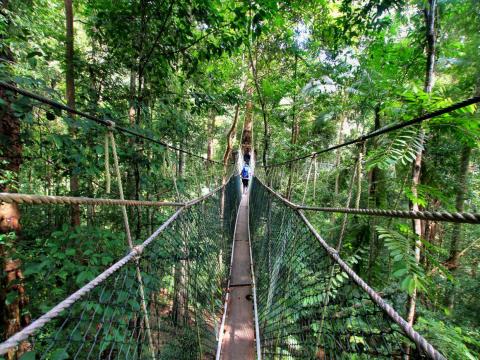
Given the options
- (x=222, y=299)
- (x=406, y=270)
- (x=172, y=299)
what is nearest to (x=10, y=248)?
(x=172, y=299)

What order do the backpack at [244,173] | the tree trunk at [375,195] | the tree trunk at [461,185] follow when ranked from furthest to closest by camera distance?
the backpack at [244,173]
the tree trunk at [461,185]
the tree trunk at [375,195]

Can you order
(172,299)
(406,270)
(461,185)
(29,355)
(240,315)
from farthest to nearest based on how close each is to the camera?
(461,185), (240,315), (172,299), (406,270), (29,355)

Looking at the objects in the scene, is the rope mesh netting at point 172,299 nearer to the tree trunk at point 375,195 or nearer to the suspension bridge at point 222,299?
the suspension bridge at point 222,299

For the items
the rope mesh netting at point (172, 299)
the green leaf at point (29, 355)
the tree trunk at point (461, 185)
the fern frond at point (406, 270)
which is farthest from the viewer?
the tree trunk at point (461, 185)

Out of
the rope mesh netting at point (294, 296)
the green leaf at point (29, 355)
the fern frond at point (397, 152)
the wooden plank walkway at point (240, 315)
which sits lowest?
the wooden plank walkway at point (240, 315)

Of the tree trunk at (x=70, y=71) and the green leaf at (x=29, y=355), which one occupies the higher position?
the tree trunk at (x=70, y=71)

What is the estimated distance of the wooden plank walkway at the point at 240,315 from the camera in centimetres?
190

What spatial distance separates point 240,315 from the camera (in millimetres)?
2258

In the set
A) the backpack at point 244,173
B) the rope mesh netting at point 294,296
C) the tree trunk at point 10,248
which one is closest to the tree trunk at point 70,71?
the tree trunk at point 10,248

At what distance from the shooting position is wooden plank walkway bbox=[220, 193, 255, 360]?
6.22ft

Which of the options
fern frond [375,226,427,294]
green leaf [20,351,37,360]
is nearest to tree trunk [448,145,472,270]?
fern frond [375,226,427,294]

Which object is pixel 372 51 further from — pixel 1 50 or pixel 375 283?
pixel 1 50

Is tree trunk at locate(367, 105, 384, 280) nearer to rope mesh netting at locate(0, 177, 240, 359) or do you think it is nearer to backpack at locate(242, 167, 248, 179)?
rope mesh netting at locate(0, 177, 240, 359)

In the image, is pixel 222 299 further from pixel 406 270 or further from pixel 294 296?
pixel 406 270
